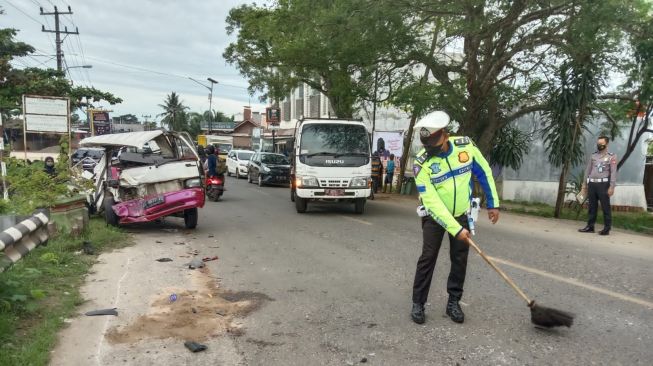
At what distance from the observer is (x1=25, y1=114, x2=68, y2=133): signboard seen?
41.8 feet

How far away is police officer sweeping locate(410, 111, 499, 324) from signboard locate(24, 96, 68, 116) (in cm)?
1123

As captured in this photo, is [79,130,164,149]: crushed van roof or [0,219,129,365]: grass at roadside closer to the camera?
[0,219,129,365]: grass at roadside

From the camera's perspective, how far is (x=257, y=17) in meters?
24.9

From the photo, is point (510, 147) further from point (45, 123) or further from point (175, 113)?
point (175, 113)

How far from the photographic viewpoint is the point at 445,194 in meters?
4.59

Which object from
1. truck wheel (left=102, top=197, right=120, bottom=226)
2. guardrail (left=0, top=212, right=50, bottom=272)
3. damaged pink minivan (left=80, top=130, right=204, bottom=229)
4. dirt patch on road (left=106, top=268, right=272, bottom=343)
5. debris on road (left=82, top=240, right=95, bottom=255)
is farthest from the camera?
truck wheel (left=102, top=197, right=120, bottom=226)

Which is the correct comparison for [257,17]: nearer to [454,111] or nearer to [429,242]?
[454,111]

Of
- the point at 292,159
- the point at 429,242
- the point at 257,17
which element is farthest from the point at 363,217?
the point at 257,17

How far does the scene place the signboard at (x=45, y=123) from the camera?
41.8ft

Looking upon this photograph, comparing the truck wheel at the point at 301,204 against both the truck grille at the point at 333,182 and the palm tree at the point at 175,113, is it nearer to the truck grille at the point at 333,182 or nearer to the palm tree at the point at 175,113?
the truck grille at the point at 333,182

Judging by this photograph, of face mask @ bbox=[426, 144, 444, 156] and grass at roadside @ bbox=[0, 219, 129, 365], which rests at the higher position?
face mask @ bbox=[426, 144, 444, 156]

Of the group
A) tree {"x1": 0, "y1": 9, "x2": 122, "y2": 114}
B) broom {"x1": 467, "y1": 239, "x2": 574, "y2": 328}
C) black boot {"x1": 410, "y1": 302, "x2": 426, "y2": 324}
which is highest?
tree {"x1": 0, "y1": 9, "x2": 122, "y2": 114}

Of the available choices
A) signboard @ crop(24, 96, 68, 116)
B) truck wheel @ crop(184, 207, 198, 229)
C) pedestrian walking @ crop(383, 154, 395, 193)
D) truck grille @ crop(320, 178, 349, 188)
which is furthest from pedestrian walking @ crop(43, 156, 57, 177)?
pedestrian walking @ crop(383, 154, 395, 193)

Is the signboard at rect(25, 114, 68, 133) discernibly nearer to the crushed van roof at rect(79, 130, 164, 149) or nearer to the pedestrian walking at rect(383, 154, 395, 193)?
the crushed van roof at rect(79, 130, 164, 149)
